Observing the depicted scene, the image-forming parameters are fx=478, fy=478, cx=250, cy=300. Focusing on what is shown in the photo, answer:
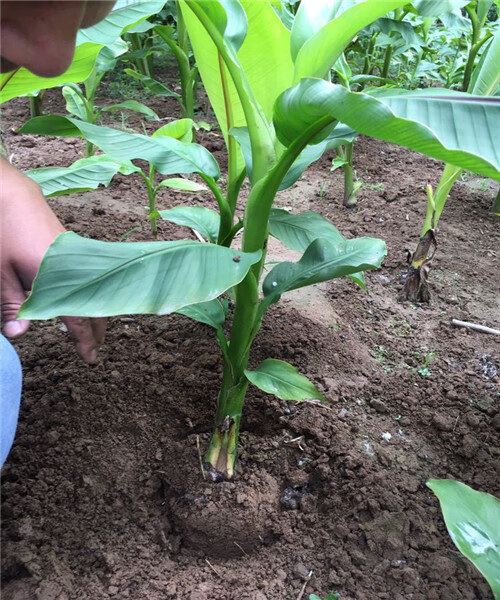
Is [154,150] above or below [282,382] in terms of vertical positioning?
above

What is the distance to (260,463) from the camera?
1.21 m

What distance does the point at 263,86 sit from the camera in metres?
1.06

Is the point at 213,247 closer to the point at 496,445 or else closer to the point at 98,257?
the point at 98,257

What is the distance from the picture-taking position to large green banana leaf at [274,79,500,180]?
58cm

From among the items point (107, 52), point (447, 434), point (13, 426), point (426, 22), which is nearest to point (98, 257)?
point (13, 426)

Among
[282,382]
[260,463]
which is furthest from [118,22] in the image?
[260,463]

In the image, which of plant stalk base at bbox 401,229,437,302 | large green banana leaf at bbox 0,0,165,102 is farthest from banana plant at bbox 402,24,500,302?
large green banana leaf at bbox 0,0,165,102

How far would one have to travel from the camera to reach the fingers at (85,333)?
2.66 feet

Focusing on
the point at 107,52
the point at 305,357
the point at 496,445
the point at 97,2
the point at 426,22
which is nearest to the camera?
the point at 97,2

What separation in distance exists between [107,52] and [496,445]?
6.37 ft

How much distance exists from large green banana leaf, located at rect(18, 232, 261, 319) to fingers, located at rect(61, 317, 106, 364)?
→ 9 cm

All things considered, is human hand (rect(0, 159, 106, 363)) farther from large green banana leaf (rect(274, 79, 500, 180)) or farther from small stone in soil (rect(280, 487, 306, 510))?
small stone in soil (rect(280, 487, 306, 510))

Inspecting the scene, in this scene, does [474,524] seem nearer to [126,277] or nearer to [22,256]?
[126,277]

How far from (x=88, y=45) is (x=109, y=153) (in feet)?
1.44
